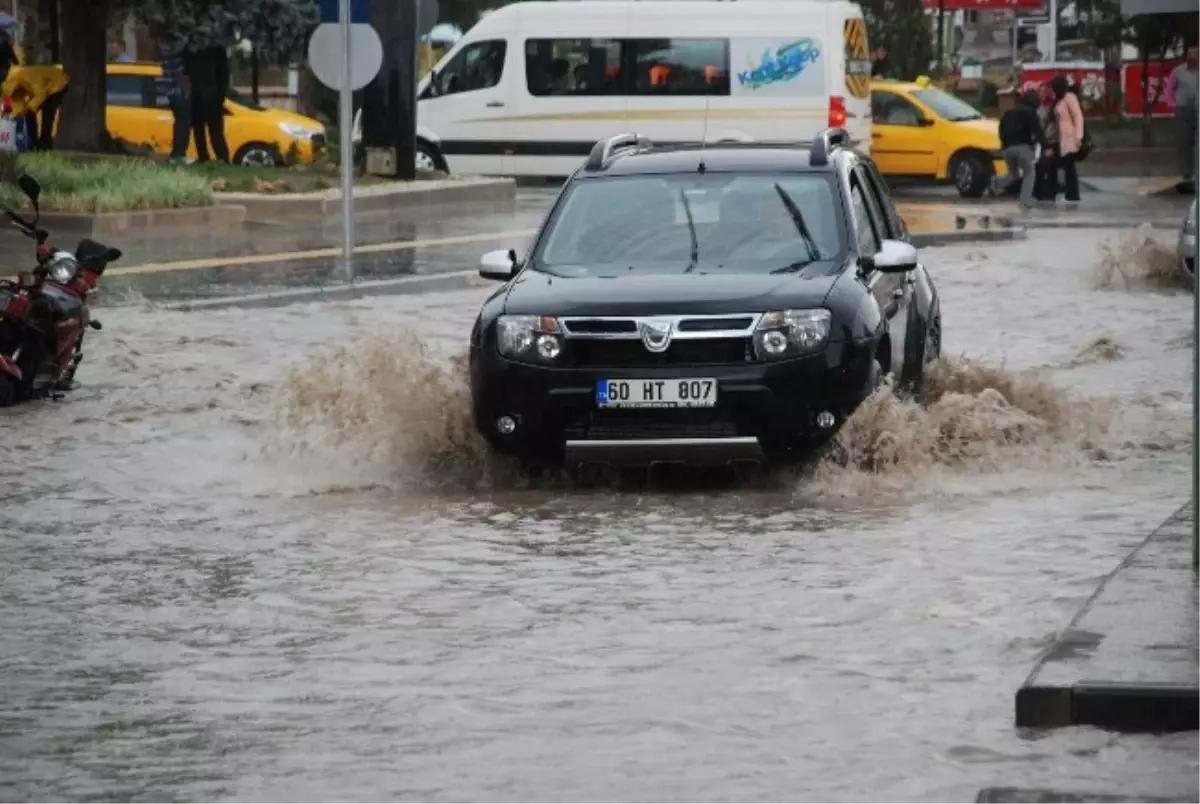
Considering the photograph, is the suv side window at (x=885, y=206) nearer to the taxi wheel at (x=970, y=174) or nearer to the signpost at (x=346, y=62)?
the signpost at (x=346, y=62)

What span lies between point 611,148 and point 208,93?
22559mm

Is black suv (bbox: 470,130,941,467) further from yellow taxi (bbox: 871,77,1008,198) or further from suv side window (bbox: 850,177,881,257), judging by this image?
yellow taxi (bbox: 871,77,1008,198)

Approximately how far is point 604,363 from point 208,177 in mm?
21152

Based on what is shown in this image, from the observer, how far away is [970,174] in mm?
41719

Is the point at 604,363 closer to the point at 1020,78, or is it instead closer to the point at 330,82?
the point at 330,82

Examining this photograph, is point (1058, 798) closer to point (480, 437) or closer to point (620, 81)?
point (480, 437)

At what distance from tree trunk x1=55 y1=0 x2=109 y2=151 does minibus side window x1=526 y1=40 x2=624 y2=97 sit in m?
7.46

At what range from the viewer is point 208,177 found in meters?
32.9

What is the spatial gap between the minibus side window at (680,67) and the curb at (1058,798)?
34.8 m

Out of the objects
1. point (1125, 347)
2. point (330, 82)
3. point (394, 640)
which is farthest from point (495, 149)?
point (394, 640)

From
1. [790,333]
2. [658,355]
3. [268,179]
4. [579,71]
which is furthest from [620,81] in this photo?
[658,355]

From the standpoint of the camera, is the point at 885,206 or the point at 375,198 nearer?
the point at 885,206

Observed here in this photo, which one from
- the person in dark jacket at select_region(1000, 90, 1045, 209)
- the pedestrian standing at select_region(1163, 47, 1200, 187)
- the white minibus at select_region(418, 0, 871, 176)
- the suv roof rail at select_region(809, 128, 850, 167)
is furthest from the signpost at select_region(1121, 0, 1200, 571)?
the white minibus at select_region(418, 0, 871, 176)

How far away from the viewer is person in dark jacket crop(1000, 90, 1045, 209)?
3822 cm
